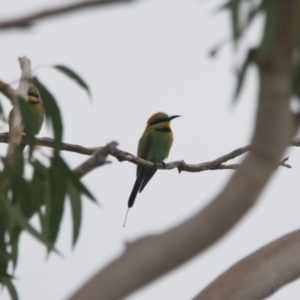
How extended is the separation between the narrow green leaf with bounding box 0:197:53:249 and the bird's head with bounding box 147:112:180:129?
283 centimetres

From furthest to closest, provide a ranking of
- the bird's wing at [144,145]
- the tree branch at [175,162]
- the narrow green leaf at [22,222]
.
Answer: the bird's wing at [144,145] < the tree branch at [175,162] < the narrow green leaf at [22,222]

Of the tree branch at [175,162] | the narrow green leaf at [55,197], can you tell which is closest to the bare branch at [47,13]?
the narrow green leaf at [55,197]

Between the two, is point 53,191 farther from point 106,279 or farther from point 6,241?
point 106,279

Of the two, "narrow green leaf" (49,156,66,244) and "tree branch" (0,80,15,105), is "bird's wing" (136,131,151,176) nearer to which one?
"narrow green leaf" (49,156,66,244)

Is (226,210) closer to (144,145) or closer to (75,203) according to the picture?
(75,203)

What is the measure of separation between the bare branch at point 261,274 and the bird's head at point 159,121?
313 centimetres

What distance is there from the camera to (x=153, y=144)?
425 cm

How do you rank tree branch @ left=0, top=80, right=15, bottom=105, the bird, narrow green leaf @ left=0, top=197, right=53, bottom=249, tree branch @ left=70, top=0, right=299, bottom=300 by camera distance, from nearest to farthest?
tree branch @ left=70, top=0, right=299, bottom=300 → narrow green leaf @ left=0, top=197, right=53, bottom=249 → tree branch @ left=0, top=80, right=15, bottom=105 → the bird

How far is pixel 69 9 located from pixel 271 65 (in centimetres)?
30

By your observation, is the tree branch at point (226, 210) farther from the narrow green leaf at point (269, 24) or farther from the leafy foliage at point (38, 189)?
the leafy foliage at point (38, 189)

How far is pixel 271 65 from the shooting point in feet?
2.60

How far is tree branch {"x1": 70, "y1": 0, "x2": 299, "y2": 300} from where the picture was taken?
743 mm

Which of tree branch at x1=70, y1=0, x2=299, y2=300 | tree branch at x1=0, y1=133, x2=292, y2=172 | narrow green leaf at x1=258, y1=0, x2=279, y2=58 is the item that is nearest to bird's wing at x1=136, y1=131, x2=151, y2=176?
tree branch at x1=0, y1=133, x2=292, y2=172

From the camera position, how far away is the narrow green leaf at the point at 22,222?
1356 mm
